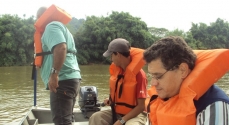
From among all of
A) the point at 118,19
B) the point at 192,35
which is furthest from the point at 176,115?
the point at 192,35

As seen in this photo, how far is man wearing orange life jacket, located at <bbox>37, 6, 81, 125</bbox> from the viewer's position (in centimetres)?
262

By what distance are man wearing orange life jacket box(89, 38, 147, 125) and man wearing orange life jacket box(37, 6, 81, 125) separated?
0.41m

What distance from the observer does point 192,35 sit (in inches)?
1660

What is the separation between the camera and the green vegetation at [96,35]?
2956cm

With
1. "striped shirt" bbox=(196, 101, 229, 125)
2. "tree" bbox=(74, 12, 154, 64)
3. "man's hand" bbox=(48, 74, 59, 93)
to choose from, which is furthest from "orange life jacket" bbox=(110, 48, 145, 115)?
"tree" bbox=(74, 12, 154, 64)

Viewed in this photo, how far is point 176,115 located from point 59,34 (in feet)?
5.42

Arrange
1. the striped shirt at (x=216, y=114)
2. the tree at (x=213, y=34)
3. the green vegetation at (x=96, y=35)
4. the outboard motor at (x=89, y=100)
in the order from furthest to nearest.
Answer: the tree at (x=213, y=34)
the green vegetation at (x=96, y=35)
the outboard motor at (x=89, y=100)
the striped shirt at (x=216, y=114)

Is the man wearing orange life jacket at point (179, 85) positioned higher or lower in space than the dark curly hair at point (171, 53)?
lower

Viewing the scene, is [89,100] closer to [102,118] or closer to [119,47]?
[102,118]

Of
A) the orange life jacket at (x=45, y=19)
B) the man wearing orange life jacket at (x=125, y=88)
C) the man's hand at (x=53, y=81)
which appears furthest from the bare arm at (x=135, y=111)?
the orange life jacket at (x=45, y=19)

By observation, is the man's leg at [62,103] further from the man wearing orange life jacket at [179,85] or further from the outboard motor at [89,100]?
the man wearing orange life jacket at [179,85]

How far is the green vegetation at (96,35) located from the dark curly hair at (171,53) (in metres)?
29.2

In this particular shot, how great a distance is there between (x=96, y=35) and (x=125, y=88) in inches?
1199

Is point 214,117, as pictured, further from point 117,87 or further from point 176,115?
point 117,87
